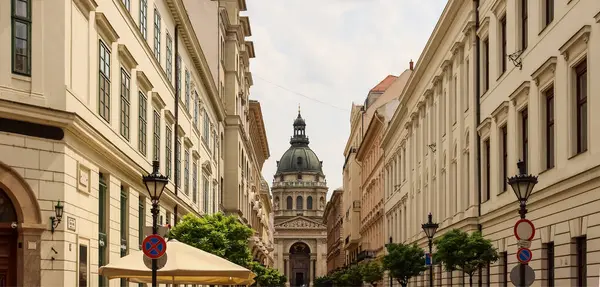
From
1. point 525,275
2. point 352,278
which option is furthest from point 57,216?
point 352,278

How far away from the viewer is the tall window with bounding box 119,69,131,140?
83.4 feet

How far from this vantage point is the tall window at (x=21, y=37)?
58.2 ft

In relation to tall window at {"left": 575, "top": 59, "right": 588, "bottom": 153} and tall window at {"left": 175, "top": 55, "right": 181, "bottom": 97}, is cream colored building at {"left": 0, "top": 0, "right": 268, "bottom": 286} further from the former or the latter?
tall window at {"left": 575, "top": 59, "right": 588, "bottom": 153}

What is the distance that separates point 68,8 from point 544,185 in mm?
12372

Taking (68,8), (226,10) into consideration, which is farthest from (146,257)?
(226,10)

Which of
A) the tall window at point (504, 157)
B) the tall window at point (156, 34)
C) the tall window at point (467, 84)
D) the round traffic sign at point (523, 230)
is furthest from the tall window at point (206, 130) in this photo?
the round traffic sign at point (523, 230)

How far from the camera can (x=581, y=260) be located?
72.7ft

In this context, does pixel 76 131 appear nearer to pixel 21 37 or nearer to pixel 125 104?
pixel 21 37

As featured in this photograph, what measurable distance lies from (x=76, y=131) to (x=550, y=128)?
11915 mm

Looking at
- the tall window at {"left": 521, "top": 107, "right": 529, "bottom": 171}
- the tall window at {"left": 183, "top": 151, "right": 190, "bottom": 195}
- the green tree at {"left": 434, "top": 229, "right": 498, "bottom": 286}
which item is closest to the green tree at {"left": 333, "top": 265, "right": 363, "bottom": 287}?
the tall window at {"left": 183, "top": 151, "right": 190, "bottom": 195}

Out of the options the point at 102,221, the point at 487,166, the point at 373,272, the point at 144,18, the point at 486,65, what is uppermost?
the point at 144,18

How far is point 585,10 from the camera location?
2131 cm

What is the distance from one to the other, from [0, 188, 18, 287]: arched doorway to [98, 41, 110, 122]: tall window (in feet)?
15.4

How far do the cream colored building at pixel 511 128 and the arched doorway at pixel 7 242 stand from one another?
11.1 meters
